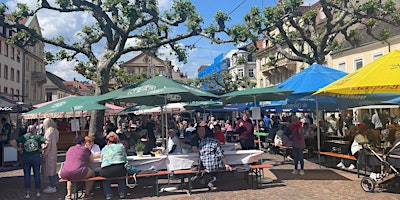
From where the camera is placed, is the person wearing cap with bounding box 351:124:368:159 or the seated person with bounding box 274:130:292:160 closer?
the person wearing cap with bounding box 351:124:368:159

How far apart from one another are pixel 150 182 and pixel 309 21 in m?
11.9

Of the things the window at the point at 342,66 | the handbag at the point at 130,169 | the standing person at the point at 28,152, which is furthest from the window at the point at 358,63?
the standing person at the point at 28,152

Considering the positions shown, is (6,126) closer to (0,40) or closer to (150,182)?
(150,182)

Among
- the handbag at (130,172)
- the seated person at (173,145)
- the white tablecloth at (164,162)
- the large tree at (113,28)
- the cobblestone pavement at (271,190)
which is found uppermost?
the large tree at (113,28)

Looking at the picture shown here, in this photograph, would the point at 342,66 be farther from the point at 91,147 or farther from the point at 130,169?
the point at 130,169

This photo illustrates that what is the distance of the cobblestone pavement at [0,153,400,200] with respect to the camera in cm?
799

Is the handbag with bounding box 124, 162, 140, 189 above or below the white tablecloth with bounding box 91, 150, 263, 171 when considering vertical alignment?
below

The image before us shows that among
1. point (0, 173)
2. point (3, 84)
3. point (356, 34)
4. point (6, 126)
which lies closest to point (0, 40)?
point (3, 84)

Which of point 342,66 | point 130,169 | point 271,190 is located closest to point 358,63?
point 342,66

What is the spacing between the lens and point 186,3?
14.4m

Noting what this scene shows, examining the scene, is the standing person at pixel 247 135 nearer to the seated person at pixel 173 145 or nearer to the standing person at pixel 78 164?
the seated person at pixel 173 145

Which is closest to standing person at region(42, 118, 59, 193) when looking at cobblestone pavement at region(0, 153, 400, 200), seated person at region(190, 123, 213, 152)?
cobblestone pavement at region(0, 153, 400, 200)

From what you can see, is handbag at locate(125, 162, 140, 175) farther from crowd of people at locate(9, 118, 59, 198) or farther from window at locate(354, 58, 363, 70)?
window at locate(354, 58, 363, 70)

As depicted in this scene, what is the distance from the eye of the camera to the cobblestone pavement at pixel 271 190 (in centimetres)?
799
